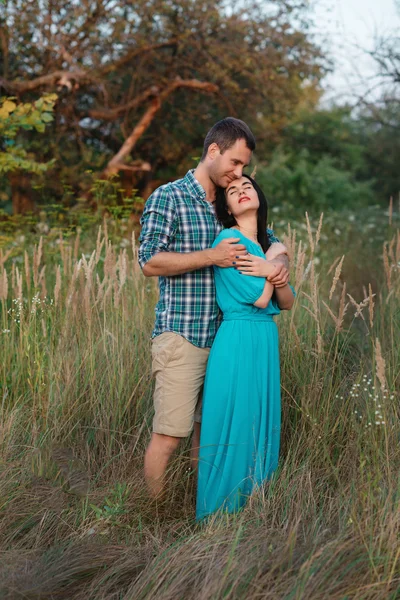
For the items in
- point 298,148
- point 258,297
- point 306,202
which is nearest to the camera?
point 258,297

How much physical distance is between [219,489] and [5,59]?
32.1 feet

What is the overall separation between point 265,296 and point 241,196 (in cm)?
45

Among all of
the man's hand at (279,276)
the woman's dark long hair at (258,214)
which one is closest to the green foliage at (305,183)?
the woman's dark long hair at (258,214)

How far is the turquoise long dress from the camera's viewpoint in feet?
9.89

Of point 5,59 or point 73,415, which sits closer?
point 73,415

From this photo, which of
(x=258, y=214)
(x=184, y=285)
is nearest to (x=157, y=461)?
(x=184, y=285)

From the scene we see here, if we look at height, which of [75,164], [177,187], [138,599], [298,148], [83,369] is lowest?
[138,599]

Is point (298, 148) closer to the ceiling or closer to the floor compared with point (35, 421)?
closer to the ceiling

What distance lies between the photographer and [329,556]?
2.24 meters

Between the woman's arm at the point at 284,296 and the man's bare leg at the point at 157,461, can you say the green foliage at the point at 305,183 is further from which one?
the man's bare leg at the point at 157,461

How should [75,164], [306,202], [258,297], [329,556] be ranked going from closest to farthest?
1. [329,556]
2. [258,297]
3. [75,164]
4. [306,202]

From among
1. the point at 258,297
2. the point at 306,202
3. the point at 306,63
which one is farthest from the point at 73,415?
the point at 306,202

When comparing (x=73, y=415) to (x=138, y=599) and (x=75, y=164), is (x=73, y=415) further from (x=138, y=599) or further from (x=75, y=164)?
(x=75, y=164)

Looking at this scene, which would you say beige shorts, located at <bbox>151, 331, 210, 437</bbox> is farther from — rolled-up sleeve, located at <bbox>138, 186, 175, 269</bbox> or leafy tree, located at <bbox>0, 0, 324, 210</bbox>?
leafy tree, located at <bbox>0, 0, 324, 210</bbox>
